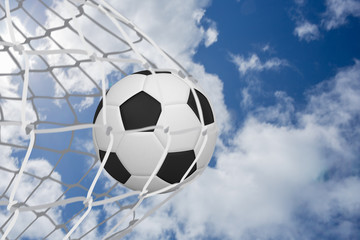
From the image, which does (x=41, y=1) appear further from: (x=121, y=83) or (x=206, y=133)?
(x=206, y=133)

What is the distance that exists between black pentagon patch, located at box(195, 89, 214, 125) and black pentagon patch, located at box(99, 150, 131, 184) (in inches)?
20.6

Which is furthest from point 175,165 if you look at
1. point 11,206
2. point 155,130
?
point 11,206

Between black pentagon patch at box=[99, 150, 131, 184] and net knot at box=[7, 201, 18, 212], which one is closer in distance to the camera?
net knot at box=[7, 201, 18, 212]

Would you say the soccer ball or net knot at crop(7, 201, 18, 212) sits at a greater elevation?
the soccer ball

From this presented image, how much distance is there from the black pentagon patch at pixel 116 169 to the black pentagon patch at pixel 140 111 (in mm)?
210

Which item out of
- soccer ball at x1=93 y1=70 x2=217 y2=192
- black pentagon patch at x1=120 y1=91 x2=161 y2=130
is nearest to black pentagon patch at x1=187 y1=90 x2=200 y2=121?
soccer ball at x1=93 y1=70 x2=217 y2=192

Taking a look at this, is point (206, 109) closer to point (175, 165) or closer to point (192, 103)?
point (192, 103)

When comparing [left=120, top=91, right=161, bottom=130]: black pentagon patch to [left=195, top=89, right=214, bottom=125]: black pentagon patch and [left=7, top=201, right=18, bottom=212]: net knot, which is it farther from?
[left=7, top=201, right=18, bottom=212]: net knot

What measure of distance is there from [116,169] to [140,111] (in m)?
0.37

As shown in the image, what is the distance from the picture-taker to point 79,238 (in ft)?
7.46

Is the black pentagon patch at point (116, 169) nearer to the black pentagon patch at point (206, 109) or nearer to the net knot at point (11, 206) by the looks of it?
the black pentagon patch at point (206, 109)

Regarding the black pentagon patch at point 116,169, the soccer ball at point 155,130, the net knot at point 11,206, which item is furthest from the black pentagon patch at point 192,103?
the net knot at point 11,206

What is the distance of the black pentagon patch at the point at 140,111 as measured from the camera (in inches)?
87.4

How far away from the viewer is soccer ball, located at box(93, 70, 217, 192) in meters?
2.21
